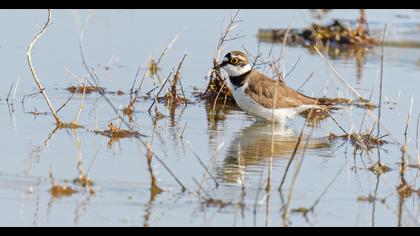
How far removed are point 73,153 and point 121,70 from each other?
4945 millimetres

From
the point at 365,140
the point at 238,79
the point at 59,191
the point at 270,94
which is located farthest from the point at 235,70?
the point at 59,191

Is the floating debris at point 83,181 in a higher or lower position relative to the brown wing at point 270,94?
lower

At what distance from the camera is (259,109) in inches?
444

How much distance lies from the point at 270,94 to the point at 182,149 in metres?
2.53

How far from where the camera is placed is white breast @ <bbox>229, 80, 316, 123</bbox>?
11.3m

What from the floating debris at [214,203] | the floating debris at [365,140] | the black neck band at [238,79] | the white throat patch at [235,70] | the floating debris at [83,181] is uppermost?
the white throat patch at [235,70]

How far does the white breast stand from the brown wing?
46 millimetres

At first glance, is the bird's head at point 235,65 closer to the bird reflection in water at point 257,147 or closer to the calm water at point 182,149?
the calm water at point 182,149

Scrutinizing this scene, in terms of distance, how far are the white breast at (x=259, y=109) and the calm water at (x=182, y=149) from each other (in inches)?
6.1

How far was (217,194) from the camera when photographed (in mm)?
7504

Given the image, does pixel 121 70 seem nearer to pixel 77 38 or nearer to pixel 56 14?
pixel 77 38

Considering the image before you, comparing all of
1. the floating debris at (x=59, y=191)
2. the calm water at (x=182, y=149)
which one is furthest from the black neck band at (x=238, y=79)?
the floating debris at (x=59, y=191)

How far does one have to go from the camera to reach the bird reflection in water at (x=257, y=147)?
843cm
